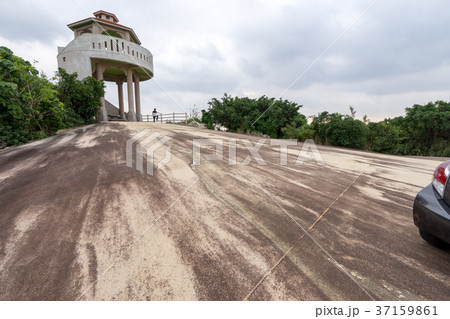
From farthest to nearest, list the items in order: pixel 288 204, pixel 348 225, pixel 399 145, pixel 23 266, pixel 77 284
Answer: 1. pixel 399 145
2. pixel 288 204
3. pixel 348 225
4. pixel 23 266
5. pixel 77 284

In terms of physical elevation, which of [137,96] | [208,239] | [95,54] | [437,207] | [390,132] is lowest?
[208,239]

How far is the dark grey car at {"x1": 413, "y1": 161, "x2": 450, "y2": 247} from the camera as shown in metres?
2.03

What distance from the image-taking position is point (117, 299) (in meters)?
1.79

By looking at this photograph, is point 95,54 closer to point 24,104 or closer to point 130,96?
point 130,96

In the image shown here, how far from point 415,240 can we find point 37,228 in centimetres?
482

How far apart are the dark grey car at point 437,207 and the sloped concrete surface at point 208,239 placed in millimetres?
416

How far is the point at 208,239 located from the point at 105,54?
72.6ft

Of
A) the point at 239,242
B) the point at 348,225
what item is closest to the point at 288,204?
the point at 348,225

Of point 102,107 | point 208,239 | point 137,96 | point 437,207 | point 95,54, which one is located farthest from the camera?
point 137,96

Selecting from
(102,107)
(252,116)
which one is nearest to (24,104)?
(102,107)

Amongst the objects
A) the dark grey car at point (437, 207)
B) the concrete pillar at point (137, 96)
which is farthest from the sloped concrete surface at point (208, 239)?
the concrete pillar at point (137, 96)

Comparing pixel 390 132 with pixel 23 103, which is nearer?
pixel 23 103

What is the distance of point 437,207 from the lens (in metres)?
2.11
